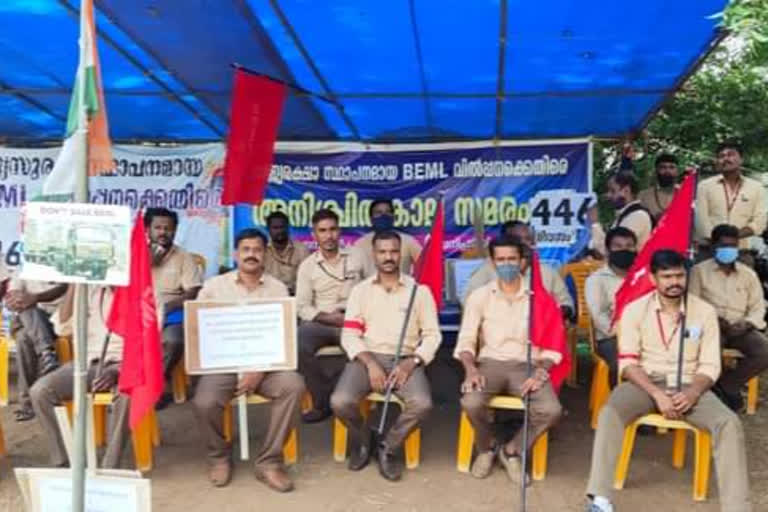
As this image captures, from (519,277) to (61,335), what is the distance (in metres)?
3.08

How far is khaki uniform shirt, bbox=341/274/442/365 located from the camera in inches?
184

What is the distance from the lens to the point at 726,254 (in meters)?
5.28

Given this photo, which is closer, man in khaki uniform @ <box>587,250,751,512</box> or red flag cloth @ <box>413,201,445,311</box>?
man in khaki uniform @ <box>587,250,751,512</box>

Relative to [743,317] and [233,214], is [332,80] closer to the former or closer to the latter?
[233,214]

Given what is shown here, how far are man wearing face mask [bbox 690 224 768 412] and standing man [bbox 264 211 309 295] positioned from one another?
10.4ft

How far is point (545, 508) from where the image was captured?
390cm

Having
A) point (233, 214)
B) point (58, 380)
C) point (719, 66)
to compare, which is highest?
point (719, 66)

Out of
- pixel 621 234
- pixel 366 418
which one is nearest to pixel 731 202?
pixel 621 234

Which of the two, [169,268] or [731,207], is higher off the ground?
[731,207]

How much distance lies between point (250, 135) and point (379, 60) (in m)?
1.11

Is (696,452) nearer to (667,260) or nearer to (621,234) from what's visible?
(667,260)

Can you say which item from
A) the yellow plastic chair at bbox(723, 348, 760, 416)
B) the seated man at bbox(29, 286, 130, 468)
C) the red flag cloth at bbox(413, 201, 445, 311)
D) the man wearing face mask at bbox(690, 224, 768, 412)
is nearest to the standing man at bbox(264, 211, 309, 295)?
the red flag cloth at bbox(413, 201, 445, 311)

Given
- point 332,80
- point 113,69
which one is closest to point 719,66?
point 332,80

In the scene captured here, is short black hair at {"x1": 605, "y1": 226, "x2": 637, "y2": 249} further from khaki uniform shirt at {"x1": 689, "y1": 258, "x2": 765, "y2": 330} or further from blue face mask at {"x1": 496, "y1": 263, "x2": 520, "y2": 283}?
blue face mask at {"x1": 496, "y1": 263, "x2": 520, "y2": 283}
